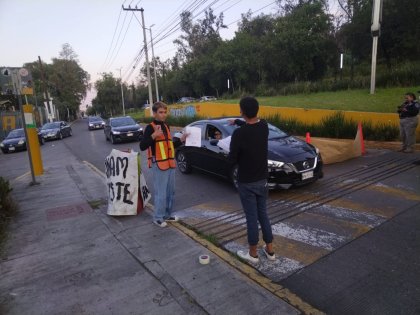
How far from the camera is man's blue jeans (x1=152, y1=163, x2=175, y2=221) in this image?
17.6 ft

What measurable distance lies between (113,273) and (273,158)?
149 inches

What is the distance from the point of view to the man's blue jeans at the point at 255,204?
156 inches

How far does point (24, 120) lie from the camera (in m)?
9.23

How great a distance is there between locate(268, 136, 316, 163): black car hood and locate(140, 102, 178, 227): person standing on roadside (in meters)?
2.26

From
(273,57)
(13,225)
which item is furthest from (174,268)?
(273,57)

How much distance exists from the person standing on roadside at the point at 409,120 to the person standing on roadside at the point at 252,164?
7044 mm

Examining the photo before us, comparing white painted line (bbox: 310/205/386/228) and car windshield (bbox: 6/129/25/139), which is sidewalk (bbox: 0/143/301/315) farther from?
car windshield (bbox: 6/129/25/139)

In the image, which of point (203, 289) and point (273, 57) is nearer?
point (203, 289)

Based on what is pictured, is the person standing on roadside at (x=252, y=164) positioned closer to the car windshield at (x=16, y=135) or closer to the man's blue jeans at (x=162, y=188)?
the man's blue jeans at (x=162, y=188)

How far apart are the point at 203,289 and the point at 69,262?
192cm

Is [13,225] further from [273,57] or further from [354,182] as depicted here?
[273,57]

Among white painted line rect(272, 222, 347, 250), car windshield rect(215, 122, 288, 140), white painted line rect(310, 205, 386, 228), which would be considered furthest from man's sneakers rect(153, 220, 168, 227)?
car windshield rect(215, 122, 288, 140)

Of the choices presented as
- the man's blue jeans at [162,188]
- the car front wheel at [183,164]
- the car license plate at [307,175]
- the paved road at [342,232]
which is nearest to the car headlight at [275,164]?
the car license plate at [307,175]

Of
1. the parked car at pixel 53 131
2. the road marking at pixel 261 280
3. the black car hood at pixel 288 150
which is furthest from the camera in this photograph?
the parked car at pixel 53 131
